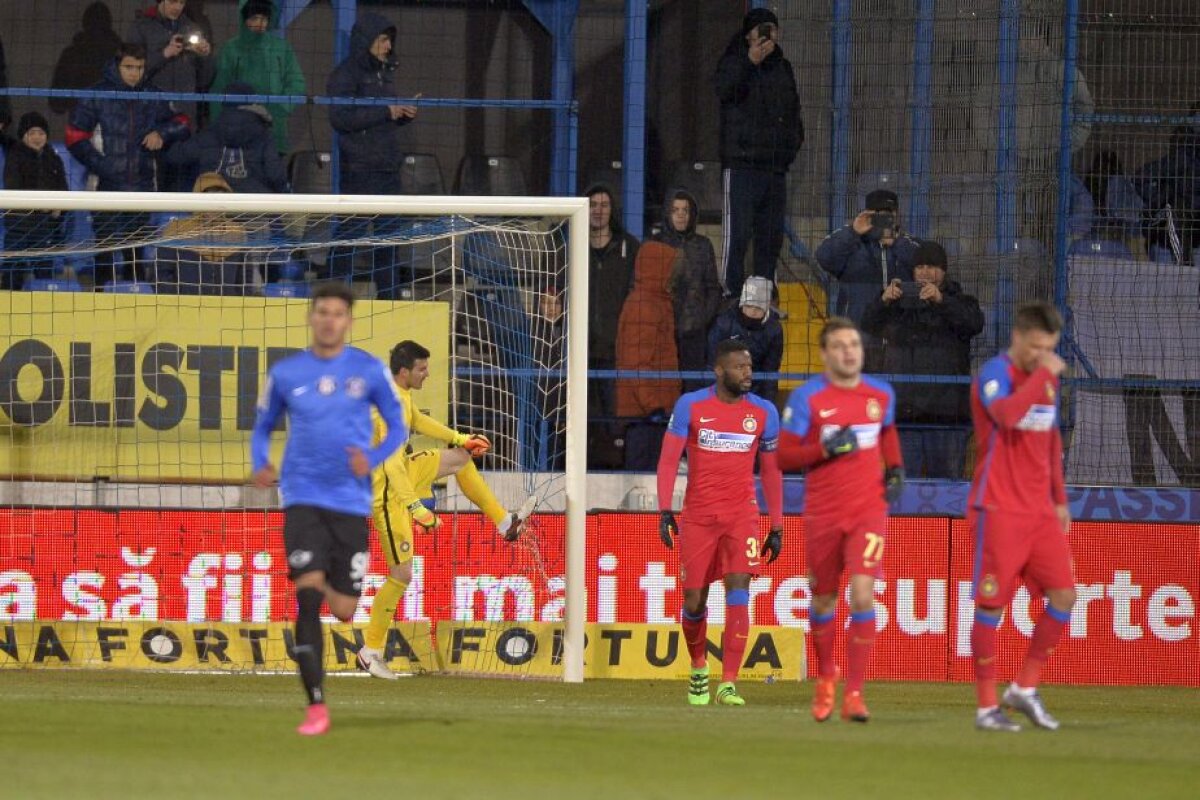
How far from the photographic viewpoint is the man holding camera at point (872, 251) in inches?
604

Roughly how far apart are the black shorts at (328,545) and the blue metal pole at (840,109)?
8.58 m

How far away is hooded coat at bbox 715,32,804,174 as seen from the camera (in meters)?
15.8

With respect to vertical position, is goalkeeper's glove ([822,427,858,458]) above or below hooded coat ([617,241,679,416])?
below

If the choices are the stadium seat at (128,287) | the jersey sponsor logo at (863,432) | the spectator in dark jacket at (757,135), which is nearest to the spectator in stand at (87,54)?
the stadium seat at (128,287)

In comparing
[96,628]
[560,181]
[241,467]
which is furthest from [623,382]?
[96,628]

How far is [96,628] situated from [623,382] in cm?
483

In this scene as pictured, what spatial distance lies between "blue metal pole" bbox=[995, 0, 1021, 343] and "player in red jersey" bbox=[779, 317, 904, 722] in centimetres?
702

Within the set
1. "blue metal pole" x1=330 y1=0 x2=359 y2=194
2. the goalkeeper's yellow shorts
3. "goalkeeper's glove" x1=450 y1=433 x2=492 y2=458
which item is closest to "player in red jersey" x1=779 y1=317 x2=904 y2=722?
"goalkeeper's glove" x1=450 y1=433 x2=492 y2=458

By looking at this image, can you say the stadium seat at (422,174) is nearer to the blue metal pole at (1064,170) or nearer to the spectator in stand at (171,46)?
the spectator in stand at (171,46)

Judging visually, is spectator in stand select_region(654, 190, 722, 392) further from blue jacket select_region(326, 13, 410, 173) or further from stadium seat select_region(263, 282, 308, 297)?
stadium seat select_region(263, 282, 308, 297)

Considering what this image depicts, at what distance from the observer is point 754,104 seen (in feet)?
51.8

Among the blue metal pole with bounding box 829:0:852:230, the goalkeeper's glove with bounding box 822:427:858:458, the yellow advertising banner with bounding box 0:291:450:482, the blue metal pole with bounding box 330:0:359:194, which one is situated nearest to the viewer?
the goalkeeper's glove with bounding box 822:427:858:458

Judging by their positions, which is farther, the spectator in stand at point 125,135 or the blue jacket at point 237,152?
the blue jacket at point 237,152

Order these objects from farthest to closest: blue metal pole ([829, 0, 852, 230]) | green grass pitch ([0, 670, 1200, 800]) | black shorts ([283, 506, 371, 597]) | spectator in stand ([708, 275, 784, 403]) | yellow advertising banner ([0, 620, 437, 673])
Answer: blue metal pole ([829, 0, 852, 230])
spectator in stand ([708, 275, 784, 403])
yellow advertising banner ([0, 620, 437, 673])
black shorts ([283, 506, 371, 597])
green grass pitch ([0, 670, 1200, 800])
